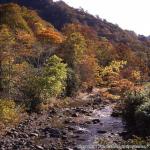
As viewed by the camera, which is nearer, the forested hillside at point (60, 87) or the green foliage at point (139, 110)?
the green foliage at point (139, 110)

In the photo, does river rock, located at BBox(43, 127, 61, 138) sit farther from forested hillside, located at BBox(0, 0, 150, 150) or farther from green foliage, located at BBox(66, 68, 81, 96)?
green foliage, located at BBox(66, 68, 81, 96)

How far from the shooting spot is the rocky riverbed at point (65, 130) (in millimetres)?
34000

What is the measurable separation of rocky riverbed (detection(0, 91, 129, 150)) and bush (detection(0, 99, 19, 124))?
3.11 ft

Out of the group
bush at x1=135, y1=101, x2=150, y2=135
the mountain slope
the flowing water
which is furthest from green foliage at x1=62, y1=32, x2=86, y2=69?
the mountain slope

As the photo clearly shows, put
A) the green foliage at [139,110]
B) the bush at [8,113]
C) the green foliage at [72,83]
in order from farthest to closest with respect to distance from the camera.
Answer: the green foliage at [72,83] < the bush at [8,113] < the green foliage at [139,110]

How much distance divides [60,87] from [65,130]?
44.7 feet

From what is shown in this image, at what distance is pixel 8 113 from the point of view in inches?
1578

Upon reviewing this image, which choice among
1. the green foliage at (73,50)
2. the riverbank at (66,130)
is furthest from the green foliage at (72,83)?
the riverbank at (66,130)

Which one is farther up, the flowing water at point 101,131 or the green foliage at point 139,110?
the green foliage at point 139,110

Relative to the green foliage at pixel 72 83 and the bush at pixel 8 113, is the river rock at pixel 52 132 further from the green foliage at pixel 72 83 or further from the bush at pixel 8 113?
the green foliage at pixel 72 83

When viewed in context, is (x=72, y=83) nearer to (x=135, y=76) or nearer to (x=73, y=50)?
(x=73, y=50)


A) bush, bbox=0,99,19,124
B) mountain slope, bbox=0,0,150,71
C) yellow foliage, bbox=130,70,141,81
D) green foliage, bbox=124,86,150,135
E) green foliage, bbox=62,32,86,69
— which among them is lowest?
bush, bbox=0,99,19,124

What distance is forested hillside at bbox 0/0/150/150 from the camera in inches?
1492

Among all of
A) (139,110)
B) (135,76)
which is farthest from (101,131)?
(135,76)
